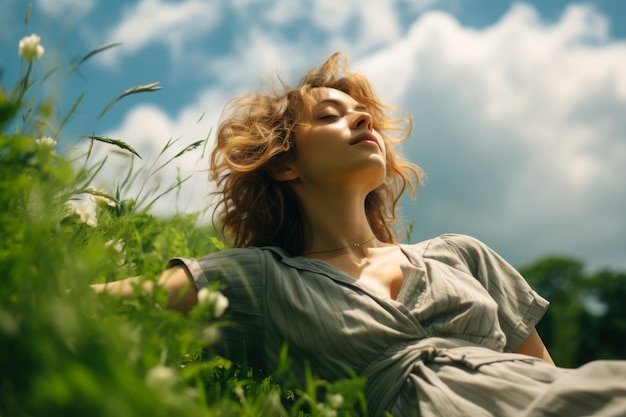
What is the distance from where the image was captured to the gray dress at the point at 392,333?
2297mm

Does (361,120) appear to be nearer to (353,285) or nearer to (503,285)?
(353,285)

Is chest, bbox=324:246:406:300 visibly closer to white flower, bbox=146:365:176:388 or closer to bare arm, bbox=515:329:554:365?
bare arm, bbox=515:329:554:365

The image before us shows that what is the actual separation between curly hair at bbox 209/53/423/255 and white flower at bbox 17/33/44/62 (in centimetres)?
146

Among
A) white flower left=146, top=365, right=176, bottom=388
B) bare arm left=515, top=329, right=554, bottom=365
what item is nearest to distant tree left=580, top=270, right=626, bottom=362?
bare arm left=515, top=329, right=554, bottom=365

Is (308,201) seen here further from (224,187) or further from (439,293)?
(439,293)

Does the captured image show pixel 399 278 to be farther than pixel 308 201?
No

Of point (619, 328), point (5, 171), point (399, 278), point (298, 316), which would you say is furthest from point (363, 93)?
point (619, 328)

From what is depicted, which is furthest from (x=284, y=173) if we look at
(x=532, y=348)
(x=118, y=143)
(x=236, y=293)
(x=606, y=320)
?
(x=606, y=320)

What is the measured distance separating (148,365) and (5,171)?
626 mm

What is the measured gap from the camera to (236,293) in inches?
104

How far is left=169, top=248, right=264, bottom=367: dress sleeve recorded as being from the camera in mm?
2598

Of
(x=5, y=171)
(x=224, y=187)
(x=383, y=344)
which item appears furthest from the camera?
(x=224, y=187)

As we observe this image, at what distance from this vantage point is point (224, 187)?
139 inches

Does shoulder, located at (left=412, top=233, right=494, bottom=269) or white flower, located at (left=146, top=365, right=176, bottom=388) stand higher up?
shoulder, located at (left=412, top=233, right=494, bottom=269)
